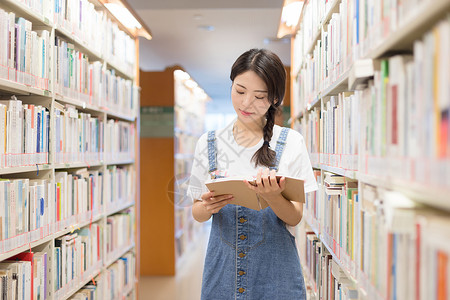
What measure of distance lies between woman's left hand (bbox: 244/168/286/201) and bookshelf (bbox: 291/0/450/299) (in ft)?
0.87

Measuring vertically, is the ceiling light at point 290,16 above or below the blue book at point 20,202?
above

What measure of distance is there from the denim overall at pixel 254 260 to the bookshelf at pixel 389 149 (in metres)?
0.23

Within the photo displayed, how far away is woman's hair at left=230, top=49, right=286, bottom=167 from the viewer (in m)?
1.61

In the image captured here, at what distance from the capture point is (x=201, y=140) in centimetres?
171

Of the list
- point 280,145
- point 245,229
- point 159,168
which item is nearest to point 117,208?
point 159,168

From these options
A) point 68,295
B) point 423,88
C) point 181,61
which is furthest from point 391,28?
point 181,61

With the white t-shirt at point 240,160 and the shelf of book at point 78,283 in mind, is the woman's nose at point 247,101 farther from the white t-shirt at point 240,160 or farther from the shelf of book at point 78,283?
the shelf of book at point 78,283

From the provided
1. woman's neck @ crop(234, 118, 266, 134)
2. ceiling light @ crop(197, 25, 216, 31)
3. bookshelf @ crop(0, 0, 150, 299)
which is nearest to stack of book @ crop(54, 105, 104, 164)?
bookshelf @ crop(0, 0, 150, 299)

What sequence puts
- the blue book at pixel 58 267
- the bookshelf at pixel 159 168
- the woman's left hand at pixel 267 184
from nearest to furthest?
the woman's left hand at pixel 267 184
the blue book at pixel 58 267
the bookshelf at pixel 159 168

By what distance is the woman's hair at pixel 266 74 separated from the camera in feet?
5.29

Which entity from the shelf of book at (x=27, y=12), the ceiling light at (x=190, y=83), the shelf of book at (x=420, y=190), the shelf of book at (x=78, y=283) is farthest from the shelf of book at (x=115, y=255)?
the ceiling light at (x=190, y=83)

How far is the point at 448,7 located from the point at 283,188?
791mm

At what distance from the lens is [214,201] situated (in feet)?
5.10

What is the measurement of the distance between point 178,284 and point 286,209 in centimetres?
370
